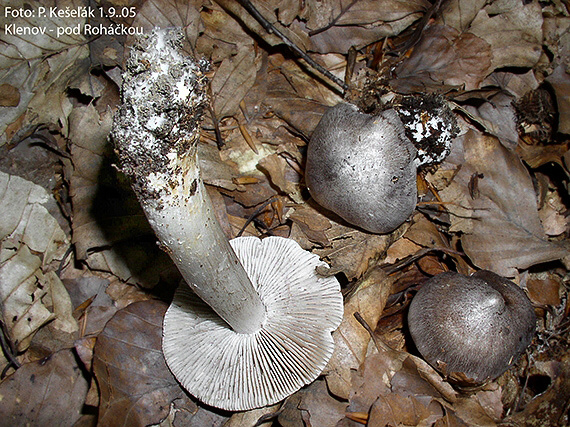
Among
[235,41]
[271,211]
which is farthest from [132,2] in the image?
[271,211]

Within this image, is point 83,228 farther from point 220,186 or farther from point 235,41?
point 235,41

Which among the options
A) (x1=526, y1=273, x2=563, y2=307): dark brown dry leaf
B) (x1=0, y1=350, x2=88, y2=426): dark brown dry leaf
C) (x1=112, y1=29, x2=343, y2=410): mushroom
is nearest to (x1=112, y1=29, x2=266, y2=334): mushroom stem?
(x1=112, y1=29, x2=343, y2=410): mushroom

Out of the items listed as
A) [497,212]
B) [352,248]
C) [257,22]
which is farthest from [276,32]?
[497,212]

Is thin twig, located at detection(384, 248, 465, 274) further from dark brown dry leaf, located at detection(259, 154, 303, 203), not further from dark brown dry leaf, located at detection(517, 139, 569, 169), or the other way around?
dark brown dry leaf, located at detection(517, 139, 569, 169)

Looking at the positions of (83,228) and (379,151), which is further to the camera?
(83,228)

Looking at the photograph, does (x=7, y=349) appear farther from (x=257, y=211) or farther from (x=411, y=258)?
(x=411, y=258)

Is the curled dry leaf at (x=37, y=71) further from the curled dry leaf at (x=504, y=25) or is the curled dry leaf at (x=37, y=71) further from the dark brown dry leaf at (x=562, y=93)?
the dark brown dry leaf at (x=562, y=93)

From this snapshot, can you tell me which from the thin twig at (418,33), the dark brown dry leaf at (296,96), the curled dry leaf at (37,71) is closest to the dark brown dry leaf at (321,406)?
the dark brown dry leaf at (296,96)
